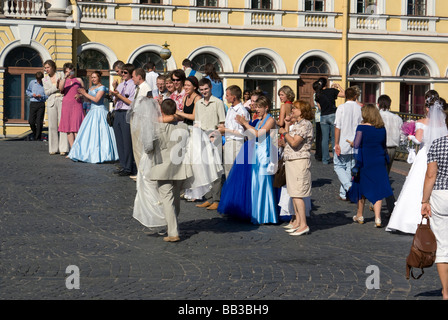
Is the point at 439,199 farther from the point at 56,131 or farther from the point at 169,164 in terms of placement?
the point at 56,131

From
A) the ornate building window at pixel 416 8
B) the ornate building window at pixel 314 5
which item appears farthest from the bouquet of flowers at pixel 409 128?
the ornate building window at pixel 416 8

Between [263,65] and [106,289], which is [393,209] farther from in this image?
[263,65]

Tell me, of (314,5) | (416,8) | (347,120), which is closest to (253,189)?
(347,120)

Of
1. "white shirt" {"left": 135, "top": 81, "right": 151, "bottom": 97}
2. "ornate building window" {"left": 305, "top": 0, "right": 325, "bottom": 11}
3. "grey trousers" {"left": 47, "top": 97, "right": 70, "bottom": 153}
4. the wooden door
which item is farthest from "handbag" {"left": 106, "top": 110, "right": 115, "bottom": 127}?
"ornate building window" {"left": 305, "top": 0, "right": 325, "bottom": 11}

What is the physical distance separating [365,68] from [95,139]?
21.8 m

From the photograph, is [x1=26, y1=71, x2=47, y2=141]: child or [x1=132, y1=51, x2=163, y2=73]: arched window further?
[x1=132, y1=51, x2=163, y2=73]: arched window

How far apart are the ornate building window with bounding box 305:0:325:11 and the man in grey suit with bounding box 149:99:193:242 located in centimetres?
2786

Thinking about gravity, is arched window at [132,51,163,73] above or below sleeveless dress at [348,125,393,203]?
above

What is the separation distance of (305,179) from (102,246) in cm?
294

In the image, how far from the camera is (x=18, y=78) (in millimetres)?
34438

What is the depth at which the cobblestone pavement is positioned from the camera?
834cm

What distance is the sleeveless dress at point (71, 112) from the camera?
19578 mm

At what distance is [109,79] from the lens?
116 feet

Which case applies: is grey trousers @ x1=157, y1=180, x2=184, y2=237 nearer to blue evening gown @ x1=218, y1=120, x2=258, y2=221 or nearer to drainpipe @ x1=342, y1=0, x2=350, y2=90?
blue evening gown @ x1=218, y1=120, x2=258, y2=221
